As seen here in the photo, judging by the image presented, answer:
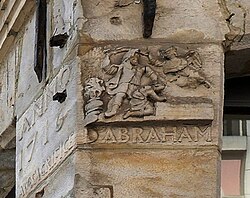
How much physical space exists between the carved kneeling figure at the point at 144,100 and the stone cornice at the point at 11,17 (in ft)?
3.18

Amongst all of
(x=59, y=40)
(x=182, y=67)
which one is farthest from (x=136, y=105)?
(x=59, y=40)

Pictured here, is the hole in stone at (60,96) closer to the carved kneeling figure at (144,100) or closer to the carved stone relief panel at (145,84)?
the carved stone relief panel at (145,84)

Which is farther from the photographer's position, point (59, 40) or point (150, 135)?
point (59, 40)

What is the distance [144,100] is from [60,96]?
0.37 meters

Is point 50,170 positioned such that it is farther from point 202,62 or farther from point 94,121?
point 202,62

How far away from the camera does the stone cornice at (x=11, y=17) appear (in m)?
4.62

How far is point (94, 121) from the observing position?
3721mm

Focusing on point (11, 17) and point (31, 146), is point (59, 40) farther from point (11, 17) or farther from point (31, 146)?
point (11, 17)

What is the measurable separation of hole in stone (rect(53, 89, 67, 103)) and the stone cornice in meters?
0.69

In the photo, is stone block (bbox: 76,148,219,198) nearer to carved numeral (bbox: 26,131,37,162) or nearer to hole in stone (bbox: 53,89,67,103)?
hole in stone (bbox: 53,89,67,103)

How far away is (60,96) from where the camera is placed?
3953mm

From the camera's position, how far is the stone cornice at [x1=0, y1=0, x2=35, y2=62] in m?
4.62

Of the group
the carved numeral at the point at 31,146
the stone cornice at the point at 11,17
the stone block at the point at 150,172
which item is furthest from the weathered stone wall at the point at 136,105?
the stone cornice at the point at 11,17

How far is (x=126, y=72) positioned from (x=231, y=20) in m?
0.45
